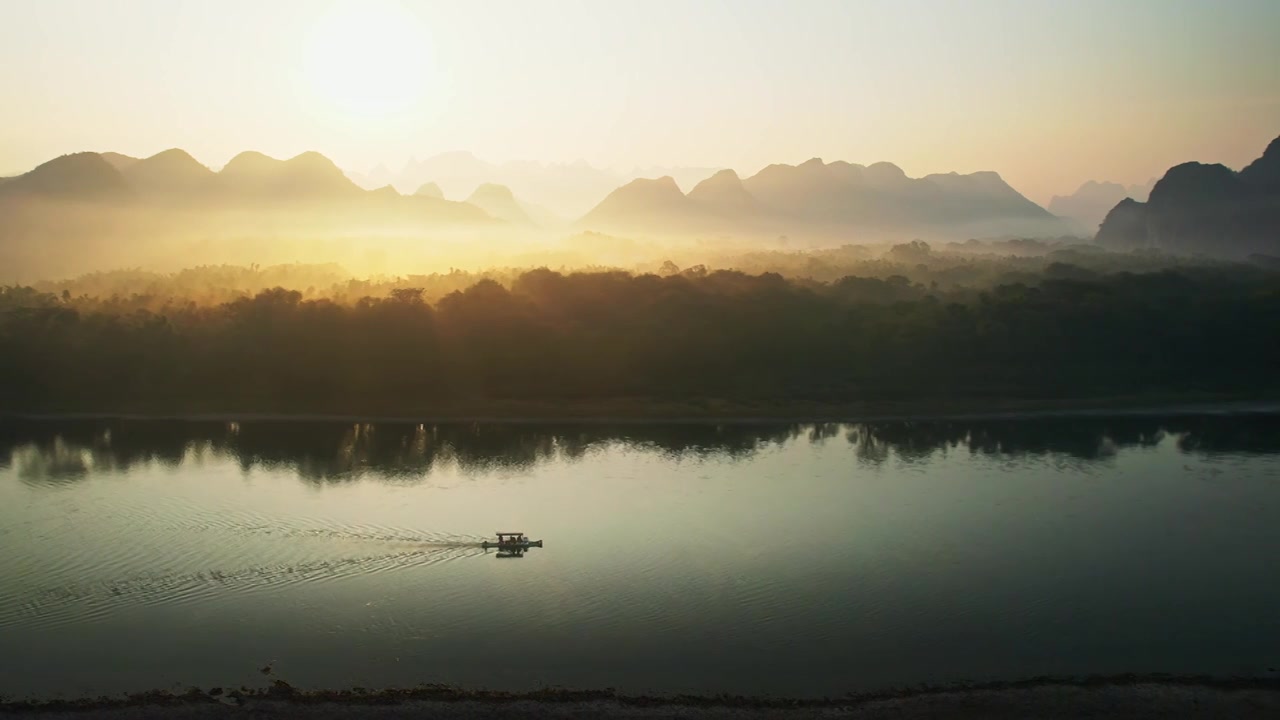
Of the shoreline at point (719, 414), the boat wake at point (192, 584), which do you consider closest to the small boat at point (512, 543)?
the boat wake at point (192, 584)

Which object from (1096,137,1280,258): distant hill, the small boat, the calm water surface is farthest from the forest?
(1096,137,1280,258): distant hill

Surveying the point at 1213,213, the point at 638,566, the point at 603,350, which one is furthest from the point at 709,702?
the point at 1213,213

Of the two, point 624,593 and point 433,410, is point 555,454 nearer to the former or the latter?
point 433,410

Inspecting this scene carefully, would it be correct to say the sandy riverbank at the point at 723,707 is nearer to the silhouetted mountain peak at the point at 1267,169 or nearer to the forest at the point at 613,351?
the forest at the point at 613,351

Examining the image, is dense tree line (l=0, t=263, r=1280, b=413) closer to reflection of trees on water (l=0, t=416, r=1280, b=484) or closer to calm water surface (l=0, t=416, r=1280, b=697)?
reflection of trees on water (l=0, t=416, r=1280, b=484)

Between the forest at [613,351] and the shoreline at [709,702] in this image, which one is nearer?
the shoreline at [709,702]
